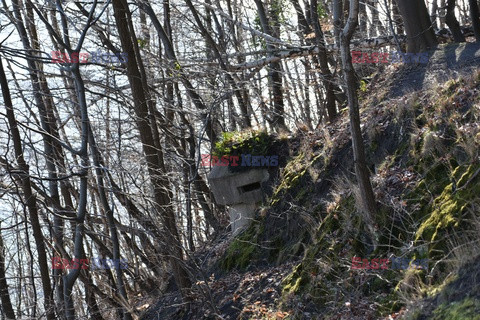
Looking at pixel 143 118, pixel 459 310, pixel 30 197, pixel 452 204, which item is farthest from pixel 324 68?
pixel 459 310

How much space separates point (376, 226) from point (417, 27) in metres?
6.53

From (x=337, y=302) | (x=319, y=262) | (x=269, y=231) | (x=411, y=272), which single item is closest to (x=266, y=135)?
(x=269, y=231)

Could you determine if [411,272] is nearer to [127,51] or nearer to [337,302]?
[337,302]

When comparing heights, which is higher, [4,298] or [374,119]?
[374,119]

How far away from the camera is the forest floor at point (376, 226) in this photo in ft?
20.1

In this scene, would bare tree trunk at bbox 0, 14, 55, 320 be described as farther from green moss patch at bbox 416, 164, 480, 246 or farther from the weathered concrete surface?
green moss patch at bbox 416, 164, 480, 246

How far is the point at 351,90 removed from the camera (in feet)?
25.5

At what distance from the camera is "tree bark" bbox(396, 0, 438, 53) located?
41.1 feet

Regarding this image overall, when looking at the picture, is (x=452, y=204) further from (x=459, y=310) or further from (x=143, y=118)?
(x=143, y=118)

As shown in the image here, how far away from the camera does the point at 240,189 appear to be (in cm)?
1152

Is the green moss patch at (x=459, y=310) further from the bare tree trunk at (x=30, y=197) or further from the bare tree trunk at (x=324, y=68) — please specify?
the bare tree trunk at (x=324, y=68)

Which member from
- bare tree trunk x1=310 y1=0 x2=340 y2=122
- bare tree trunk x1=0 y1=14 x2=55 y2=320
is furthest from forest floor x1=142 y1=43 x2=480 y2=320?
bare tree trunk x1=0 y1=14 x2=55 y2=320

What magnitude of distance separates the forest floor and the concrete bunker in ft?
1.44

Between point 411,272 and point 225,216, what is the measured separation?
9.85 metres
